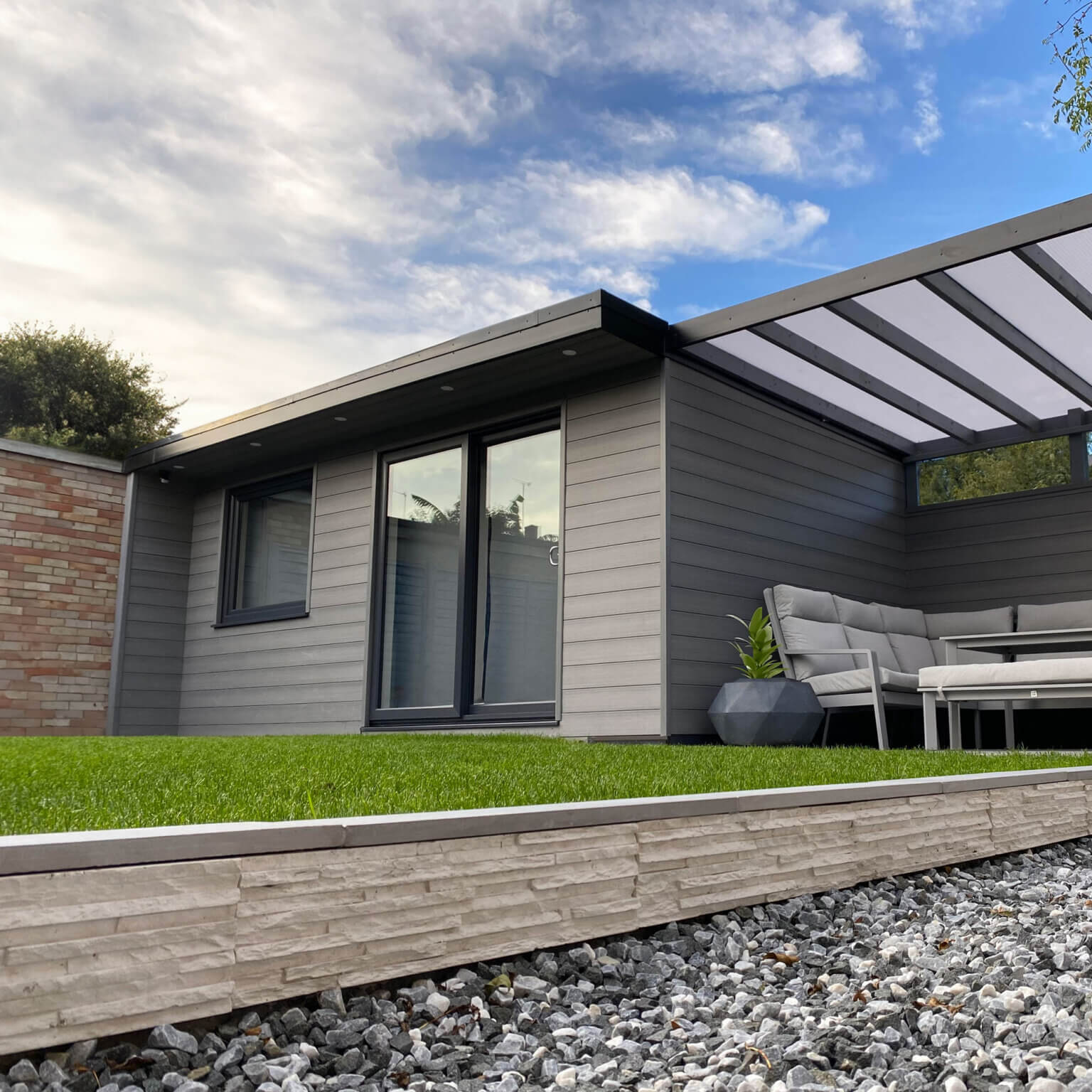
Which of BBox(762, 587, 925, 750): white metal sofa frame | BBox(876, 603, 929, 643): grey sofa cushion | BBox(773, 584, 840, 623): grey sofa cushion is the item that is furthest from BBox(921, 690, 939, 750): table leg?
BBox(876, 603, 929, 643): grey sofa cushion

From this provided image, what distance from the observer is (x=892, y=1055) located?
1.44 metres

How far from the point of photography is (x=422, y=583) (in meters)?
6.96

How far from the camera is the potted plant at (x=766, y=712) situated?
5.20 m

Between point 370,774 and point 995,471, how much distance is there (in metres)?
6.26

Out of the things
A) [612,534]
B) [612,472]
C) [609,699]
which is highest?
[612,472]

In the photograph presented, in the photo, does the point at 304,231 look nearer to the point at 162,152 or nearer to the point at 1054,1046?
the point at 162,152

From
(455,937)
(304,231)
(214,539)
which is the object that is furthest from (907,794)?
(304,231)

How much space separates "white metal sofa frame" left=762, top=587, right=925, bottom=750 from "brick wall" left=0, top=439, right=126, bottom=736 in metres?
5.30

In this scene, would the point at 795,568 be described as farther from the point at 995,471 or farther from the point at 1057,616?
the point at 995,471

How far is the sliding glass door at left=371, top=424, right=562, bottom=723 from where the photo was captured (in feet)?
20.6

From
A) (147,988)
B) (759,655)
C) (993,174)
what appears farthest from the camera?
(993,174)

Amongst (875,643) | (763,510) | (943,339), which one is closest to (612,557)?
(763,510)

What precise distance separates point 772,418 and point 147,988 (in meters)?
5.83

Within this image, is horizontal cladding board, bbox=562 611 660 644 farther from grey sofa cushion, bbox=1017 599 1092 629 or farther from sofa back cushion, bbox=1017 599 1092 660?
grey sofa cushion, bbox=1017 599 1092 629
